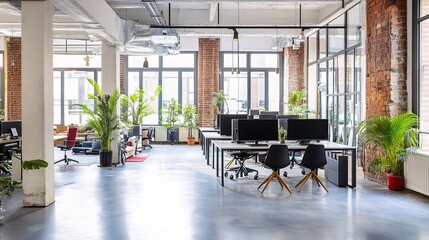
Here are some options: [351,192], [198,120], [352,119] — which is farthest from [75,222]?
[198,120]

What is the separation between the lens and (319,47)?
1390 centimetres

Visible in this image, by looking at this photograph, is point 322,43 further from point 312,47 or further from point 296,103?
point 296,103

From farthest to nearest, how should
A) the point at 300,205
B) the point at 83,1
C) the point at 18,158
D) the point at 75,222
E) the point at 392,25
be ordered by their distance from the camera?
the point at 18,158, the point at 392,25, the point at 83,1, the point at 300,205, the point at 75,222

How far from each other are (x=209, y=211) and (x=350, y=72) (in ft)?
21.6

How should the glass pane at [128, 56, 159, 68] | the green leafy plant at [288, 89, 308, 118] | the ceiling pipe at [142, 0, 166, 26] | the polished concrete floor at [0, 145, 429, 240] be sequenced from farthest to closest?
the glass pane at [128, 56, 159, 68] < the green leafy plant at [288, 89, 308, 118] < the ceiling pipe at [142, 0, 166, 26] < the polished concrete floor at [0, 145, 429, 240]

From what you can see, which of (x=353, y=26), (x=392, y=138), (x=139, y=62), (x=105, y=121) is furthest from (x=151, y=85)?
(x=392, y=138)

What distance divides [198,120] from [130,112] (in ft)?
8.62

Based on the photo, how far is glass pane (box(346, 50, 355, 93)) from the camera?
1100cm

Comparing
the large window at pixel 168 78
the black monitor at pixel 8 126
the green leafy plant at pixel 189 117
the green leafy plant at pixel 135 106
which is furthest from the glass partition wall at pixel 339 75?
the black monitor at pixel 8 126

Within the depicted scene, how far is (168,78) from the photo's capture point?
17.5 meters

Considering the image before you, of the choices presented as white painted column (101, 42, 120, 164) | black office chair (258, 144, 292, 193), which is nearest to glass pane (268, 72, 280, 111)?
white painted column (101, 42, 120, 164)

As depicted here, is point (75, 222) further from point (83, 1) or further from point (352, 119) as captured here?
point (352, 119)

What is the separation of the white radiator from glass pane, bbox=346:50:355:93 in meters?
3.87

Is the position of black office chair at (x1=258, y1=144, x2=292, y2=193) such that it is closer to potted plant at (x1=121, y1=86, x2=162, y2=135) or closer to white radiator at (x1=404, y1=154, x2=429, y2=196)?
white radiator at (x1=404, y1=154, x2=429, y2=196)
